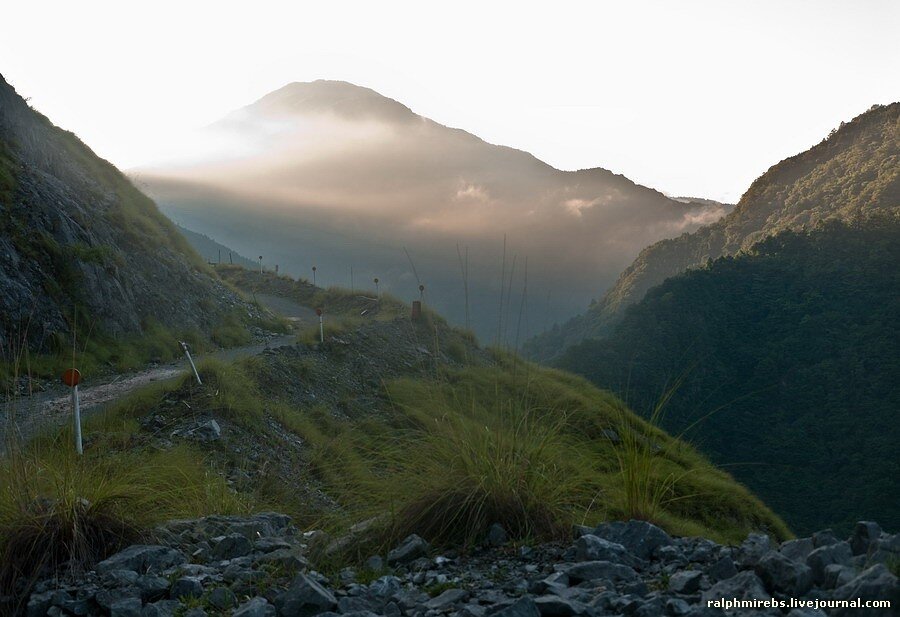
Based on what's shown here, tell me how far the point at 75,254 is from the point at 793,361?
5949 cm

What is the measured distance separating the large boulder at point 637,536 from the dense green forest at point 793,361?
33.2 metres

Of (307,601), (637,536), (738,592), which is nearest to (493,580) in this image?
(637,536)

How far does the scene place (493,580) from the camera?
3971mm

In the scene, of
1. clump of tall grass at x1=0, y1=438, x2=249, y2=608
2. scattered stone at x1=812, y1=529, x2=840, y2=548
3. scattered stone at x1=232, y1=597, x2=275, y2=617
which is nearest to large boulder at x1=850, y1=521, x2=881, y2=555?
scattered stone at x1=812, y1=529, x2=840, y2=548

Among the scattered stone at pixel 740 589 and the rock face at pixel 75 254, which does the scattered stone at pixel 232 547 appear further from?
the rock face at pixel 75 254

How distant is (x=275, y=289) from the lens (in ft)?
120

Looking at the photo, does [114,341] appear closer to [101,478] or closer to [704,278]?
[101,478]

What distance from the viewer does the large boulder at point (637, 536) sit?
13.6 ft

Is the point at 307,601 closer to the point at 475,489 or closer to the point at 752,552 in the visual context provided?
the point at 475,489

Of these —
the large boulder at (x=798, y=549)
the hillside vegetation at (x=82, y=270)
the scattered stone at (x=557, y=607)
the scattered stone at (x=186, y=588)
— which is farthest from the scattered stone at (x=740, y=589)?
the hillside vegetation at (x=82, y=270)

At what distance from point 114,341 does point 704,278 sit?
68.0 meters

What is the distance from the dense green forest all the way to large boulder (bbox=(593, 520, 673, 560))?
33.2 m

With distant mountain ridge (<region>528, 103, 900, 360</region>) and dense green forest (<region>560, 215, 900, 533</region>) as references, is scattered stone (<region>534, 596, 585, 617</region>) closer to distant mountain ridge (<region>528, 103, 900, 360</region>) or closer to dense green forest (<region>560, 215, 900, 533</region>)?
dense green forest (<region>560, 215, 900, 533</region>)

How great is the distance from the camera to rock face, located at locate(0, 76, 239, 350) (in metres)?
16.5
